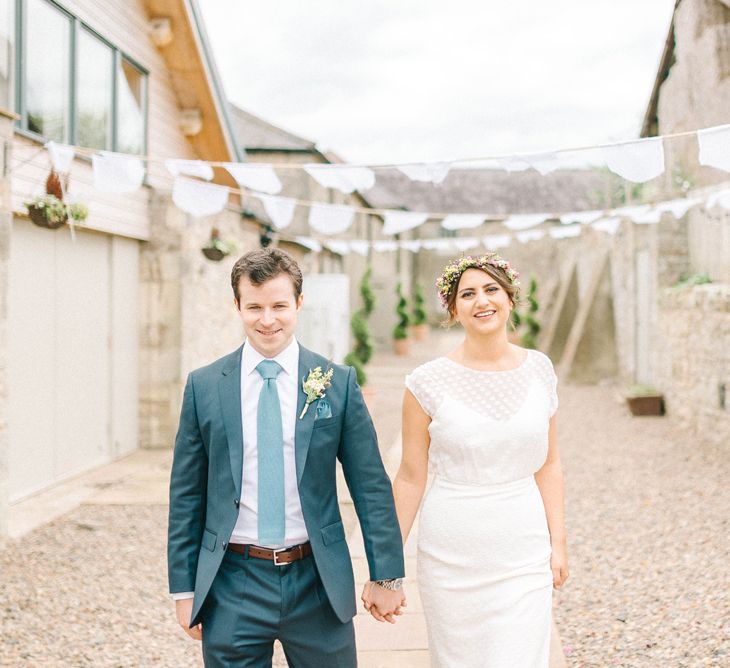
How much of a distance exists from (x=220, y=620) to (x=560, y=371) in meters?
15.7

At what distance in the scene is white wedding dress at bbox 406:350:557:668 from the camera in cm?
257

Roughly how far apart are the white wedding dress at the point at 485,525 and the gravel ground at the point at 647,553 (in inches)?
60.5

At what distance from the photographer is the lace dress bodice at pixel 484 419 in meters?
2.64

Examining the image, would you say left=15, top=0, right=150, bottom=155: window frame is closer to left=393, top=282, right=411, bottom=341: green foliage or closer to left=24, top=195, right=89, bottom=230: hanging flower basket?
left=24, top=195, right=89, bottom=230: hanging flower basket

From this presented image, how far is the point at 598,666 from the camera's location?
382cm

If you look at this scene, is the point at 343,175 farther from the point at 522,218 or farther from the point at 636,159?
the point at 522,218

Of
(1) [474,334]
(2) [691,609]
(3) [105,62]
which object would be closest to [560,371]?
(3) [105,62]

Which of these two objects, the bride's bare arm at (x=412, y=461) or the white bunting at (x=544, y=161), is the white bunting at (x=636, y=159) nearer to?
the white bunting at (x=544, y=161)

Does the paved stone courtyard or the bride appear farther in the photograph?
the paved stone courtyard

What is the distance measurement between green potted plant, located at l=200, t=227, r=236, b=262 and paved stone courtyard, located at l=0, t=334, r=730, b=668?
238 cm

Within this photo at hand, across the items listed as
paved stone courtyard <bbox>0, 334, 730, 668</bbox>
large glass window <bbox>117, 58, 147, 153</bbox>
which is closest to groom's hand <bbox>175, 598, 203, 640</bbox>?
paved stone courtyard <bbox>0, 334, 730, 668</bbox>

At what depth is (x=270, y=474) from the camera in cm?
233

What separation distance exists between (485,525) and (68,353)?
6354 millimetres

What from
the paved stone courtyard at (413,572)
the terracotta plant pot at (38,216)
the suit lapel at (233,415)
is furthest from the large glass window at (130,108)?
the suit lapel at (233,415)
